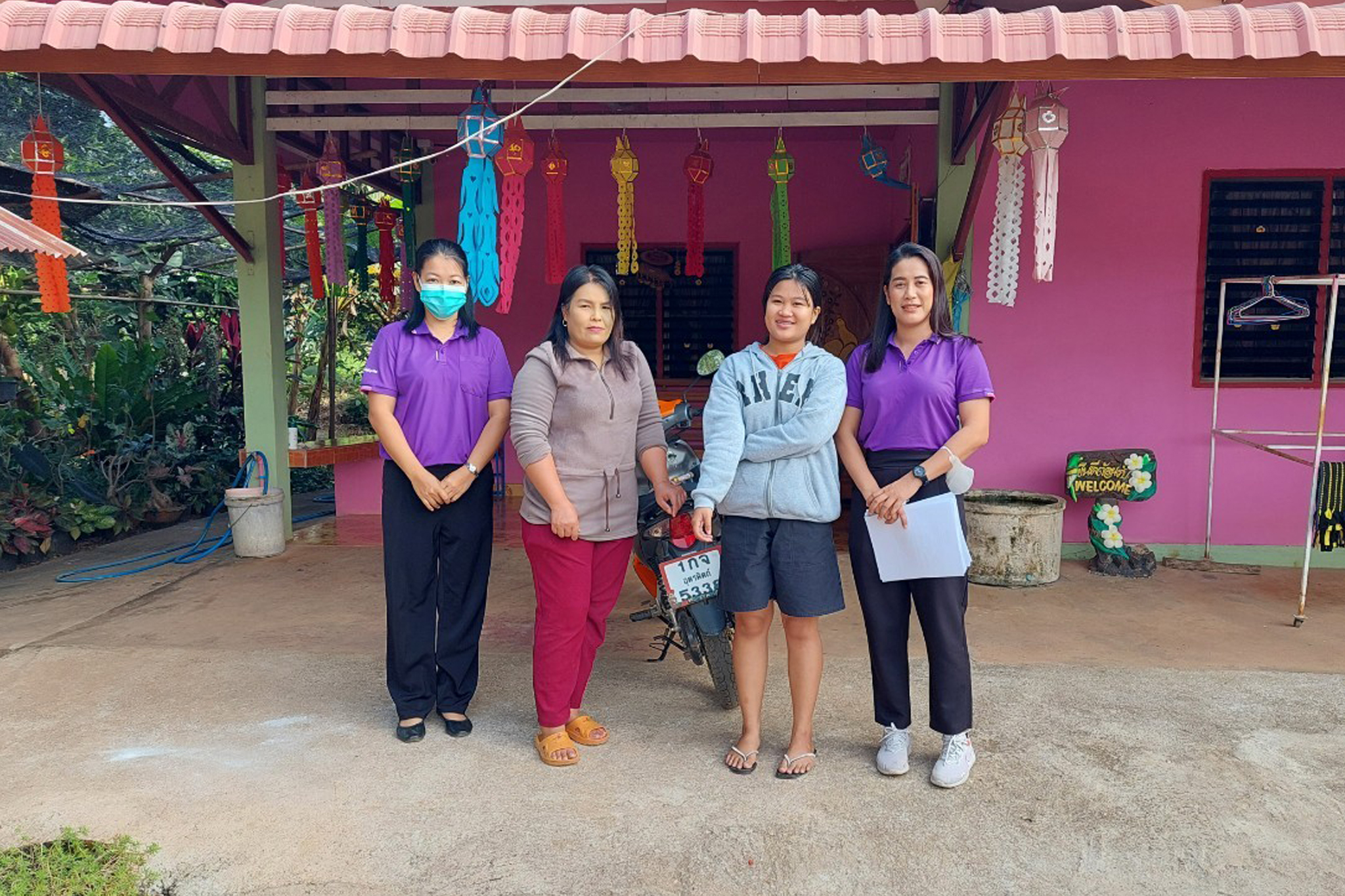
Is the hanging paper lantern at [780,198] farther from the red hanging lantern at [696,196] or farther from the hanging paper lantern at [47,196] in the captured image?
the hanging paper lantern at [47,196]

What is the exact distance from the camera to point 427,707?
279 centimetres

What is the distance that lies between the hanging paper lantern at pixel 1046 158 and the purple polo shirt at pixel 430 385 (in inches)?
102

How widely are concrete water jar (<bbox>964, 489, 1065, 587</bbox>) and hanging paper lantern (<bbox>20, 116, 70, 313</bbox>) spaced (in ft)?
14.6

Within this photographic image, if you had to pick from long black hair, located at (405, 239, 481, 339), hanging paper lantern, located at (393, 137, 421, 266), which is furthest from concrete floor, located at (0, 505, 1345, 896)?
hanging paper lantern, located at (393, 137, 421, 266)

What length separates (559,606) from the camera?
2.60m

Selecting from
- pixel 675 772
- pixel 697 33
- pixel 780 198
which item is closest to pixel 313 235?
pixel 780 198

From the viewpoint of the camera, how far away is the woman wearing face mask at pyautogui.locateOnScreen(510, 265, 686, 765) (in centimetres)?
252

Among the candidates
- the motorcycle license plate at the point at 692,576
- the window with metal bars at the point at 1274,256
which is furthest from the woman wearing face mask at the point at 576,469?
the window with metal bars at the point at 1274,256

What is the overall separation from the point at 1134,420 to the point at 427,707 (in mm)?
4235

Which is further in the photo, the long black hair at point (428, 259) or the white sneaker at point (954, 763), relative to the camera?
the long black hair at point (428, 259)

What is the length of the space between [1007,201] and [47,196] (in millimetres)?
4463

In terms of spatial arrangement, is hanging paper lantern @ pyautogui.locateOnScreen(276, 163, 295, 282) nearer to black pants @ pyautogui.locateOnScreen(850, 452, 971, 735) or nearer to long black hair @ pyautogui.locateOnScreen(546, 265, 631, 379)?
long black hair @ pyautogui.locateOnScreen(546, 265, 631, 379)

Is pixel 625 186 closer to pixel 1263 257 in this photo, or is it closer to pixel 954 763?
pixel 954 763

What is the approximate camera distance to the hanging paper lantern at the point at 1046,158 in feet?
12.6
